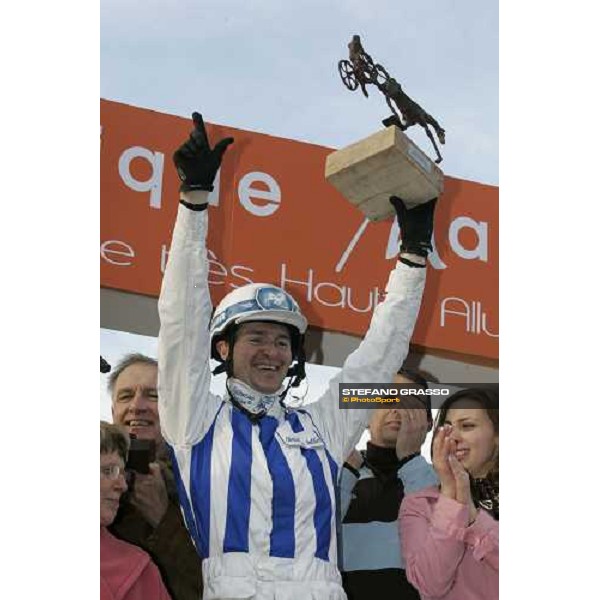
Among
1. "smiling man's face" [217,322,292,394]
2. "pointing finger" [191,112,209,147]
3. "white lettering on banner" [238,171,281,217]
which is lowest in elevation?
"smiling man's face" [217,322,292,394]

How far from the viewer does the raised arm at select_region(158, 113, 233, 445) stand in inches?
157

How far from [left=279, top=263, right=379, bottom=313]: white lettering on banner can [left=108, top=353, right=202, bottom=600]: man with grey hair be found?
0.58 m

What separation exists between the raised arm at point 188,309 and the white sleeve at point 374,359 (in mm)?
461

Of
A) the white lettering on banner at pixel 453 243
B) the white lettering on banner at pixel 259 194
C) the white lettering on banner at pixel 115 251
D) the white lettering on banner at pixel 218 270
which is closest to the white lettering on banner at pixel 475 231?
the white lettering on banner at pixel 453 243

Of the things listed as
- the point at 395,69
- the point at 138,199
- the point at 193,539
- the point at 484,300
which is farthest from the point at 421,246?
the point at 193,539

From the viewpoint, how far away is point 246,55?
454 cm

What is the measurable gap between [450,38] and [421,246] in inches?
31.0

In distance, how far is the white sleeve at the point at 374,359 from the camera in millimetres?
4375

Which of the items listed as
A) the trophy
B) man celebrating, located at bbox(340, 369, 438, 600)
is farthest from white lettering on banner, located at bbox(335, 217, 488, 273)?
man celebrating, located at bbox(340, 369, 438, 600)

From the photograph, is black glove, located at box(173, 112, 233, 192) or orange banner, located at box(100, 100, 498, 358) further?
orange banner, located at box(100, 100, 498, 358)

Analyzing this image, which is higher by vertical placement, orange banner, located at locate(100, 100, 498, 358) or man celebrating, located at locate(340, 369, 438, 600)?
orange banner, located at locate(100, 100, 498, 358)

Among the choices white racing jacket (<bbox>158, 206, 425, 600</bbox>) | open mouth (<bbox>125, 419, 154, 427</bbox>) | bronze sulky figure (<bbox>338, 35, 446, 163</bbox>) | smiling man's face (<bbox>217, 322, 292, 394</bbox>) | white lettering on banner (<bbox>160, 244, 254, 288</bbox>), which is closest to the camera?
white racing jacket (<bbox>158, 206, 425, 600</bbox>)

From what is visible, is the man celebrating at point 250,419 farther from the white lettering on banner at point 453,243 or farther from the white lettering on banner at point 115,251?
the white lettering on banner at point 115,251

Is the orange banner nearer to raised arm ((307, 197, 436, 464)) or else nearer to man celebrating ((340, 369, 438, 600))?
raised arm ((307, 197, 436, 464))
